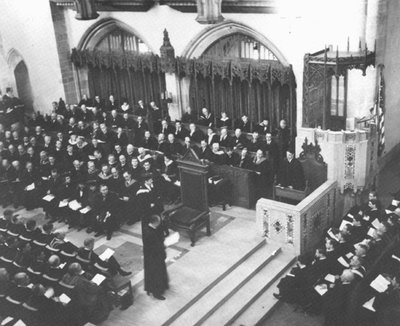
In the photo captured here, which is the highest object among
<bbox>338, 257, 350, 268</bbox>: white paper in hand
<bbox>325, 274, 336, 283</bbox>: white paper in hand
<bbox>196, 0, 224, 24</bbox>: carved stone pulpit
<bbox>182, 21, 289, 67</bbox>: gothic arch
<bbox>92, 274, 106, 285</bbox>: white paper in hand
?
<bbox>196, 0, 224, 24</bbox>: carved stone pulpit

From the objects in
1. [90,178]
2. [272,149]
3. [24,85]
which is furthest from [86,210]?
[24,85]

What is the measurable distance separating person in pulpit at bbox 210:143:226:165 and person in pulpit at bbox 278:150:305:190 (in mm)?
1582

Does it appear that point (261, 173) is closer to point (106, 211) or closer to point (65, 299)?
point (106, 211)

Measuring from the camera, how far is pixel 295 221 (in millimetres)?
11141

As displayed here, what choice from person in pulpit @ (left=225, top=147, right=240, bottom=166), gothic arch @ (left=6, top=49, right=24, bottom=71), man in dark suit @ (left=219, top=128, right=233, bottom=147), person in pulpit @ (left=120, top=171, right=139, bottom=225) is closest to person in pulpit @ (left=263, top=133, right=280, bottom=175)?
person in pulpit @ (left=225, top=147, right=240, bottom=166)

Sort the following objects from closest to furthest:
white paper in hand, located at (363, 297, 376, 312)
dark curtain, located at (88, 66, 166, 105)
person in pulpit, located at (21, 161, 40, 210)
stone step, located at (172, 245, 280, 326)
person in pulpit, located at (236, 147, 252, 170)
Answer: white paper in hand, located at (363, 297, 376, 312) < stone step, located at (172, 245, 280, 326) < person in pulpit, located at (236, 147, 252, 170) < person in pulpit, located at (21, 161, 40, 210) < dark curtain, located at (88, 66, 166, 105)

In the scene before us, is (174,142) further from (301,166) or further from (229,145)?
(301,166)

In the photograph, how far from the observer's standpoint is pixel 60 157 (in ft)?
50.2

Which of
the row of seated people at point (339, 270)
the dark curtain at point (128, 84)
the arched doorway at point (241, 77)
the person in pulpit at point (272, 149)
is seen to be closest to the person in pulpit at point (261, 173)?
the person in pulpit at point (272, 149)

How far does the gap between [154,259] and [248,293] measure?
190 cm

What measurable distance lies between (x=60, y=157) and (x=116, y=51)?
5672 millimetres

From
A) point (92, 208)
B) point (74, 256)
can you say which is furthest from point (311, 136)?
point (74, 256)

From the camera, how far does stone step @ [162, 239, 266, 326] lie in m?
9.43

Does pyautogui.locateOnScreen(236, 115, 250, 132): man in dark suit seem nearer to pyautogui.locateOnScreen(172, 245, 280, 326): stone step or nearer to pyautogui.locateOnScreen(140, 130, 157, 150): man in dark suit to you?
pyautogui.locateOnScreen(140, 130, 157, 150): man in dark suit
